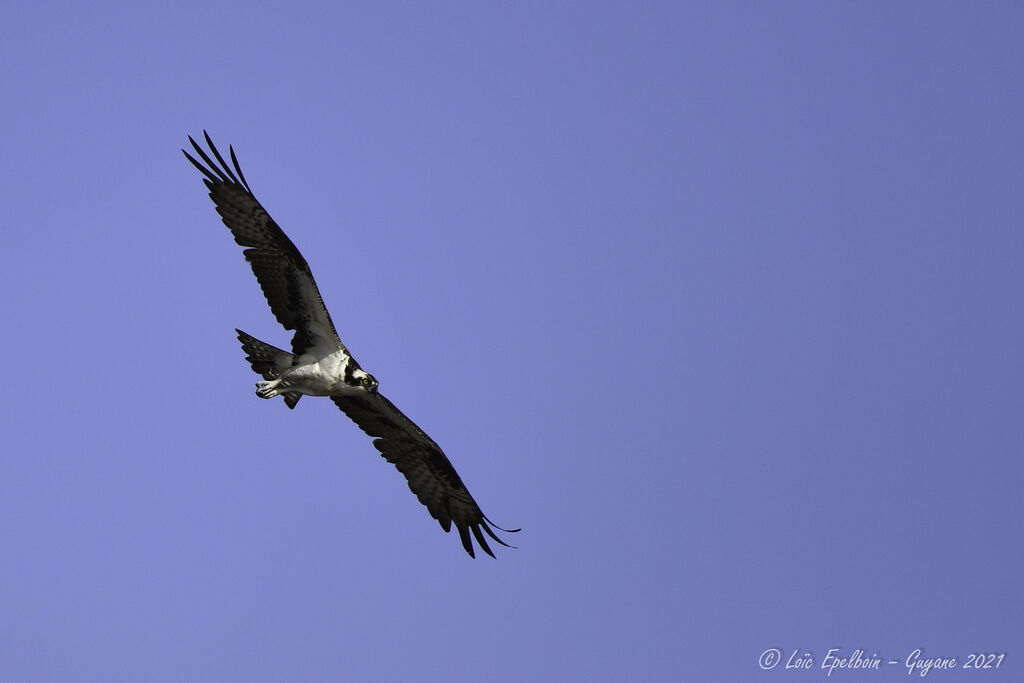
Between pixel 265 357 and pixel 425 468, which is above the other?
pixel 425 468

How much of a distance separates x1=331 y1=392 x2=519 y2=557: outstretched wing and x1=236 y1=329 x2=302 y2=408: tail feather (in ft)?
5.27

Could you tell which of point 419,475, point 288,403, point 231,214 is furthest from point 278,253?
point 419,475

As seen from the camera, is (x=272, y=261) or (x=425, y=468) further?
(x=425, y=468)

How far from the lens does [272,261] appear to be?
1456 centimetres

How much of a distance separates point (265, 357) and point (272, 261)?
3.91ft

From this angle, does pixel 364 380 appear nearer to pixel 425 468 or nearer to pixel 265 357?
pixel 265 357

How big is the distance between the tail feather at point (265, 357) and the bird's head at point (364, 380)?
814 mm

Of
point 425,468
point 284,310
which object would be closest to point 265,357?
point 284,310

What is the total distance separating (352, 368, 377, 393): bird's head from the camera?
47.7ft

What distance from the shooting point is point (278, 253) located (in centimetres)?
1452

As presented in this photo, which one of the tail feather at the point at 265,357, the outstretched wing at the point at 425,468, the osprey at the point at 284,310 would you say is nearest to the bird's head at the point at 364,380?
the osprey at the point at 284,310

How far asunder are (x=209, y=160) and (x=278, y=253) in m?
1.46

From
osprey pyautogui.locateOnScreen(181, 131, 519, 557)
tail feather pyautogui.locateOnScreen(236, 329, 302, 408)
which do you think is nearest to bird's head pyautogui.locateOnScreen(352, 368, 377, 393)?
osprey pyautogui.locateOnScreen(181, 131, 519, 557)

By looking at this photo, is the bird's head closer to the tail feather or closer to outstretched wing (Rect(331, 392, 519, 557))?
the tail feather
